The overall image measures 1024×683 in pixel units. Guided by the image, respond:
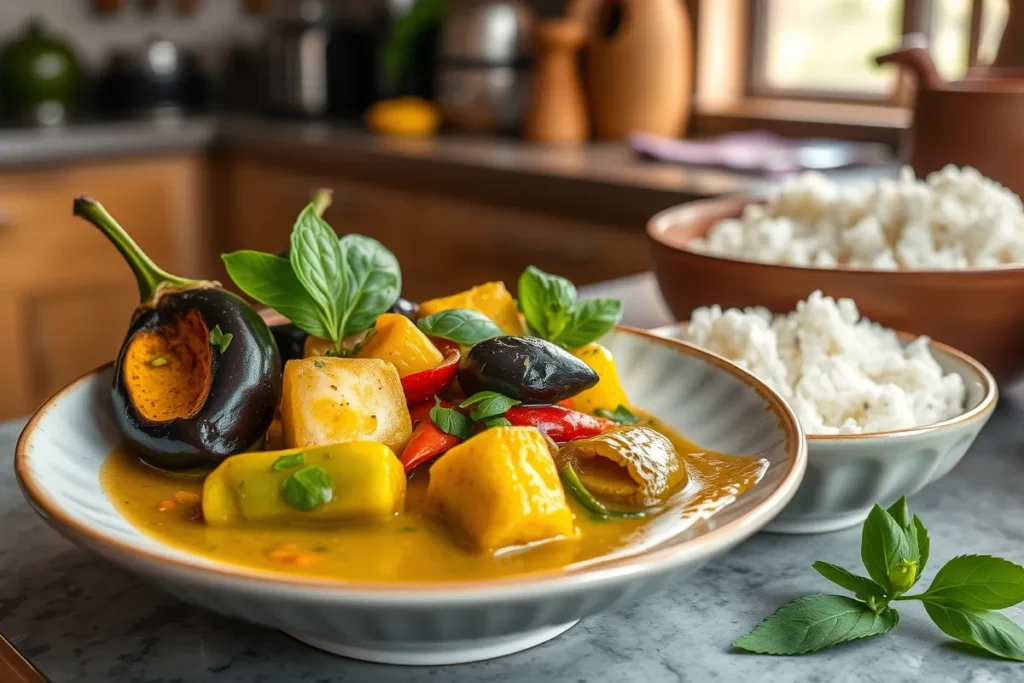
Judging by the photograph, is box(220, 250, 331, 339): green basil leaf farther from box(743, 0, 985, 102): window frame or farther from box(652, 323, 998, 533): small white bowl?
box(743, 0, 985, 102): window frame

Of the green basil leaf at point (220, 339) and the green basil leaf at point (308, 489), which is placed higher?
the green basil leaf at point (220, 339)

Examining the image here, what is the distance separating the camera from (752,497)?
63 cm

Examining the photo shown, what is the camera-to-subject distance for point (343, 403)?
0.69 meters

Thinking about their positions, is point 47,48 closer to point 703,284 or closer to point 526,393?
point 703,284

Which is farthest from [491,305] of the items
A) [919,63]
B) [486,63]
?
[486,63]

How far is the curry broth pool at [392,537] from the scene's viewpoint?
0.58 m

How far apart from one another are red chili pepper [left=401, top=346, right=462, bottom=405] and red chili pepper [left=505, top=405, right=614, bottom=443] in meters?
0.05

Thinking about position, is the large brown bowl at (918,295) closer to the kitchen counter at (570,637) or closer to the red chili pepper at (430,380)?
the kitchen counter at (570,637)

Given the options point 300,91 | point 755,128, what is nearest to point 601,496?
point 755,128

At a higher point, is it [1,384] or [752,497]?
[752,497]

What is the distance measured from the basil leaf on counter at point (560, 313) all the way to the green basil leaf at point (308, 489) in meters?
0.24

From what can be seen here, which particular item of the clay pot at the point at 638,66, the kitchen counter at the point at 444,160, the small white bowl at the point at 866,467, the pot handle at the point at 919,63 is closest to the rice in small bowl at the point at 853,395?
the small white bowl at the point at 866,467

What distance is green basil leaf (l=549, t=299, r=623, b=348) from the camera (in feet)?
2.72

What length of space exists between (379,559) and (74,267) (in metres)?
2.84
